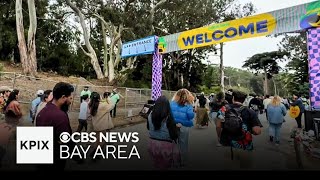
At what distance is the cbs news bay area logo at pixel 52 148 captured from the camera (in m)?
2.78

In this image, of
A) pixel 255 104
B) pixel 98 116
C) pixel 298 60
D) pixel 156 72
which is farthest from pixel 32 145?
pixel 298 60

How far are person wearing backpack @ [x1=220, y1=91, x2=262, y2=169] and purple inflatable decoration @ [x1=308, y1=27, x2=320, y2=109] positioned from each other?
5.87 m

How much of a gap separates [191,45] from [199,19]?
619 inches

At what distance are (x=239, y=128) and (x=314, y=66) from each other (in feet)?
20.6

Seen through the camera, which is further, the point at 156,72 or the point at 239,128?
the point at 156,72

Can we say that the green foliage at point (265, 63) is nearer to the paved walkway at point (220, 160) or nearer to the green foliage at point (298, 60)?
the green foliage at point (298, 60)

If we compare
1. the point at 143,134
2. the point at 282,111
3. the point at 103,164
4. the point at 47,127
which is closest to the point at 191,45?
the point at 143,134

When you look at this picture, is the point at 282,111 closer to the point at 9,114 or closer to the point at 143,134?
the point at 143,134

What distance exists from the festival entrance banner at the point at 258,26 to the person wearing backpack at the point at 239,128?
21.4 feet

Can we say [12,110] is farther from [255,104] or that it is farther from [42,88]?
[42,88]

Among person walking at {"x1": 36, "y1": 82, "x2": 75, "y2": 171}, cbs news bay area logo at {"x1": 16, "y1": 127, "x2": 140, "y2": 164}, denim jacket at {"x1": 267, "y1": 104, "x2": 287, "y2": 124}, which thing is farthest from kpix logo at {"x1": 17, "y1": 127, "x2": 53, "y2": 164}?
denim jacket at {"x1": 267, "y1": 104, "x2": 287, "y2": 124}

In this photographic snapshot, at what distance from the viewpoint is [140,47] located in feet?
47.1

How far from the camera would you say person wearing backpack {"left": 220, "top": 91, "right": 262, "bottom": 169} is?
3.79 metres

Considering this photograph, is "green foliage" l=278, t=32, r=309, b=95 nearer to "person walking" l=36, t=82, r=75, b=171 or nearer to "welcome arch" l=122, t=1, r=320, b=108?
"welcome arch" l=122, t=1, r=320, b=108
